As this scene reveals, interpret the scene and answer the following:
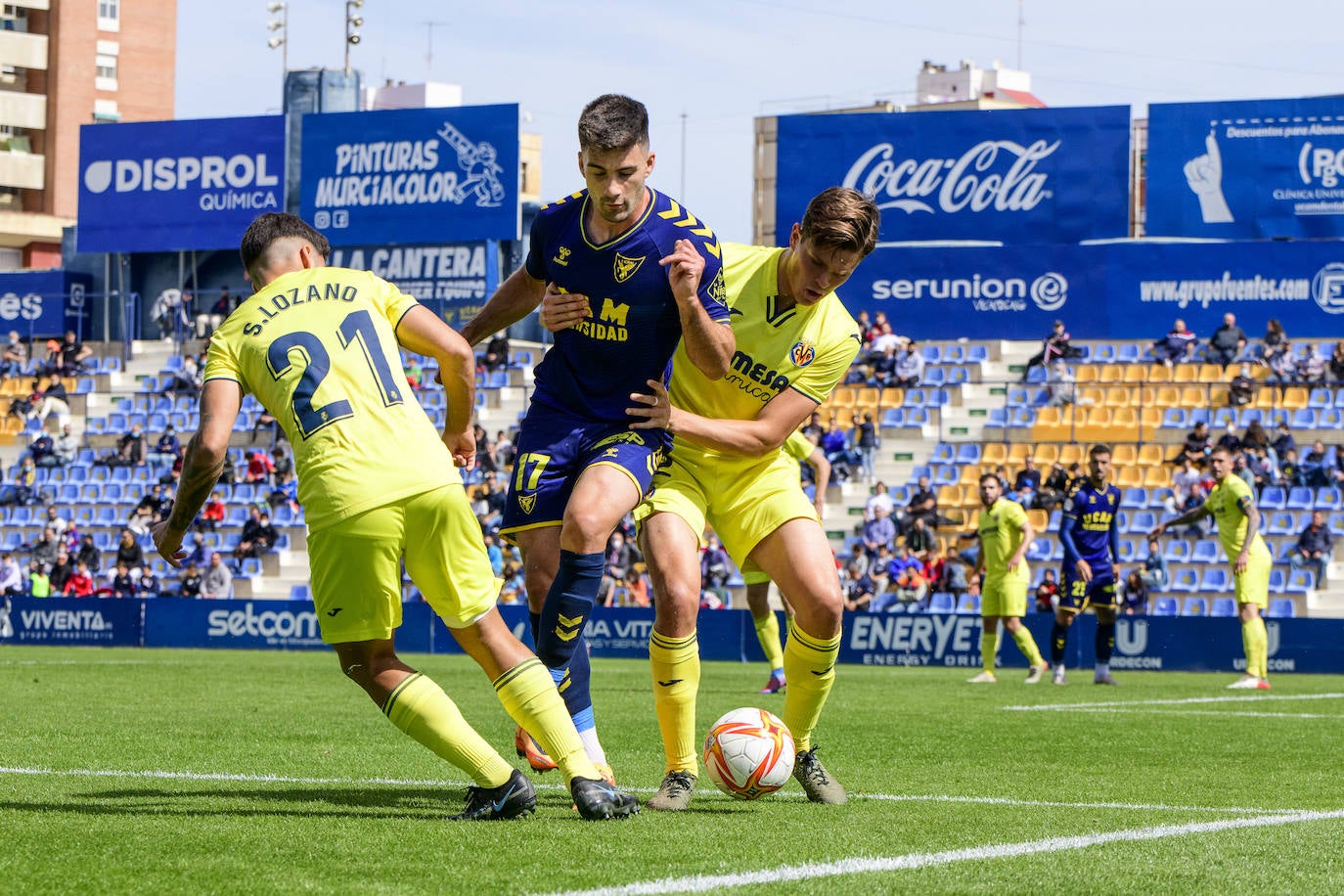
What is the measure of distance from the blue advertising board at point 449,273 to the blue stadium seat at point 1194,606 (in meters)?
16.8

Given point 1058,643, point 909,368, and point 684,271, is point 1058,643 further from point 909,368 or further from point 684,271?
point 684,271

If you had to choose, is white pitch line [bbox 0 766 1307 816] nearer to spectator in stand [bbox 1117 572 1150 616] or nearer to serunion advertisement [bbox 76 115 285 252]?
spectator in stand [bbox 1117 572 1150 616]

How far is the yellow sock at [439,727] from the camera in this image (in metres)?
5.64

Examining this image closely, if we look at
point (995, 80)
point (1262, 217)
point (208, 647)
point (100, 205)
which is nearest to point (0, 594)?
point (208, 647)

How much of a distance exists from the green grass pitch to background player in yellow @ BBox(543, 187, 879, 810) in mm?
455

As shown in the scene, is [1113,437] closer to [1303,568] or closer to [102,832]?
[1303,568]

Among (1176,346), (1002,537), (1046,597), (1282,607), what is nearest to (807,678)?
(1002,537)

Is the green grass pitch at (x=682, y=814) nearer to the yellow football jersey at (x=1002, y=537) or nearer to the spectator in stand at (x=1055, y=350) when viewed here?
the yellow football jersey at (x=1002, y=537)

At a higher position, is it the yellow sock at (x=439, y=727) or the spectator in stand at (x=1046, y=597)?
the yellow sock at (x=439, y=727)

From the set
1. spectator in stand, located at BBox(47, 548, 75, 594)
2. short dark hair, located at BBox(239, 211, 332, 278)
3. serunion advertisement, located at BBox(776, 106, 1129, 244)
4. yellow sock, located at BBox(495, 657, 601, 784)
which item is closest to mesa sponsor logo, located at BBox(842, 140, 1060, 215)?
serunion advertisement, located at BBox(776, 106, 1129, 244)

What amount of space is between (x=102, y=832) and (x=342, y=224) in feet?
111

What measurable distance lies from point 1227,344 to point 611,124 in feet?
81.7

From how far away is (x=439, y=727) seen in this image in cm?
563

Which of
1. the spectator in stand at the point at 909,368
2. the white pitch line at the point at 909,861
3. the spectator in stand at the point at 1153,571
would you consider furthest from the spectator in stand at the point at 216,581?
the white pitch line at the point at 909,861
